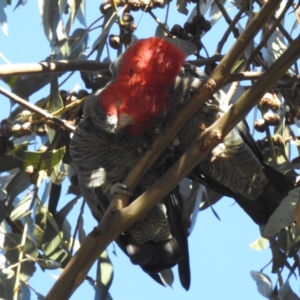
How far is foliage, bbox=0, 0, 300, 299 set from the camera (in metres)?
2.16

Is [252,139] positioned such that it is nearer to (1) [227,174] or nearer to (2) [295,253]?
(1) [227,174]

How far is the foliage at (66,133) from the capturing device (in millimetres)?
2162

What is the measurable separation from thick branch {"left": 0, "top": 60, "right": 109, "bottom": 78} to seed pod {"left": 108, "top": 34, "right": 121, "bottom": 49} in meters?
0.25

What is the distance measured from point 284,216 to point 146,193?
1.22 feet

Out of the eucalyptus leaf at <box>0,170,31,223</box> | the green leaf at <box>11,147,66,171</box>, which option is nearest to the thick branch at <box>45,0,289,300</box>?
the green leaf at <box>11,147,66,171</box>

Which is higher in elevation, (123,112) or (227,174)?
(123,112)

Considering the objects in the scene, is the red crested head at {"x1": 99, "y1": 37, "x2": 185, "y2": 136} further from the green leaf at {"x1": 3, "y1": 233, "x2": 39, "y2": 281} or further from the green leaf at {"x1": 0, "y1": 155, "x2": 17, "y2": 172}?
the green leaf at {"x1": 3, "y1": 233, "x2": 39, "y2": 281}

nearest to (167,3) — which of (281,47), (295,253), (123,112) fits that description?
(281,47)

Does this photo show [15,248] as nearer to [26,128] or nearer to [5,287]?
[5,287]

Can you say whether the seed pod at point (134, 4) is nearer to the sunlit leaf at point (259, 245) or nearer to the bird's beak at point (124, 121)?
the bird's beak at point (124, 121)

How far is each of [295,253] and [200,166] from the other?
0.43 m

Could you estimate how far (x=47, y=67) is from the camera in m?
1.88

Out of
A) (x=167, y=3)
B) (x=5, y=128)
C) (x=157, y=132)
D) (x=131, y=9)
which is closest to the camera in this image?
(x=157, y=132)

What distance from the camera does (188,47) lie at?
2148 millimetres
